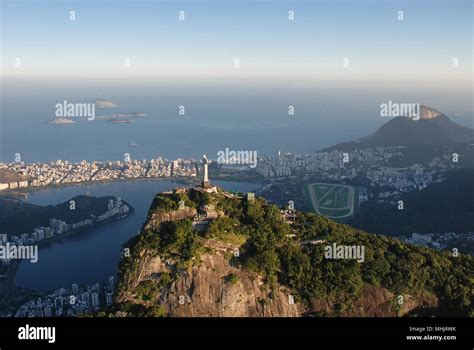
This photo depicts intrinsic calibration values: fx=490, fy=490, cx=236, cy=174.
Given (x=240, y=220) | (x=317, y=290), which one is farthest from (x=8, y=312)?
(x=317, y=290)

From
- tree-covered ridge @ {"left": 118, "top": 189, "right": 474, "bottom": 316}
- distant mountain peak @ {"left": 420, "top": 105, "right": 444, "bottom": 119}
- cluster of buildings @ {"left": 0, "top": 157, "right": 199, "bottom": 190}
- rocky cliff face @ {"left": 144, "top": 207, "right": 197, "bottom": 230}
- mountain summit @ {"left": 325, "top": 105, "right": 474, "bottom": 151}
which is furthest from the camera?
distant mountain peak @ {"left": 420, "top": 105, "right": 444, "bottom": 119}

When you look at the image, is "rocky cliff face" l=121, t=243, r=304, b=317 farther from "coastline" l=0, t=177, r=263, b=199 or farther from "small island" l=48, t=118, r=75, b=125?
"small island" l=48, t=118, r=75, b=125

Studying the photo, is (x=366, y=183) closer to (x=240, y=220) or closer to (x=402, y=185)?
(x=402, y=185)

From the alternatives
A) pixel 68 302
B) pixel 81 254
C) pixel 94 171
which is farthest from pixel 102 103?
pixel 68 302

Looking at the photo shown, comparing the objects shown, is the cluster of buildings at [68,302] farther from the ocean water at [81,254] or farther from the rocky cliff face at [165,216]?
the rocky cliff face at [165,216]

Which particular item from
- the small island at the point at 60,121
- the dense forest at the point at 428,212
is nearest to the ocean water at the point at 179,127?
the small island at the point at 60,121

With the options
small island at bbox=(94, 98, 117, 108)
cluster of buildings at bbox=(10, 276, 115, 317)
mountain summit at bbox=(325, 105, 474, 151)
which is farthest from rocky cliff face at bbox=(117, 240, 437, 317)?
small island at bbox=(94, 98, 117, 108)

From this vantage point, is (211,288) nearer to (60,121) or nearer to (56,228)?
(56,228)

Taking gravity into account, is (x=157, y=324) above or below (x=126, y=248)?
above
